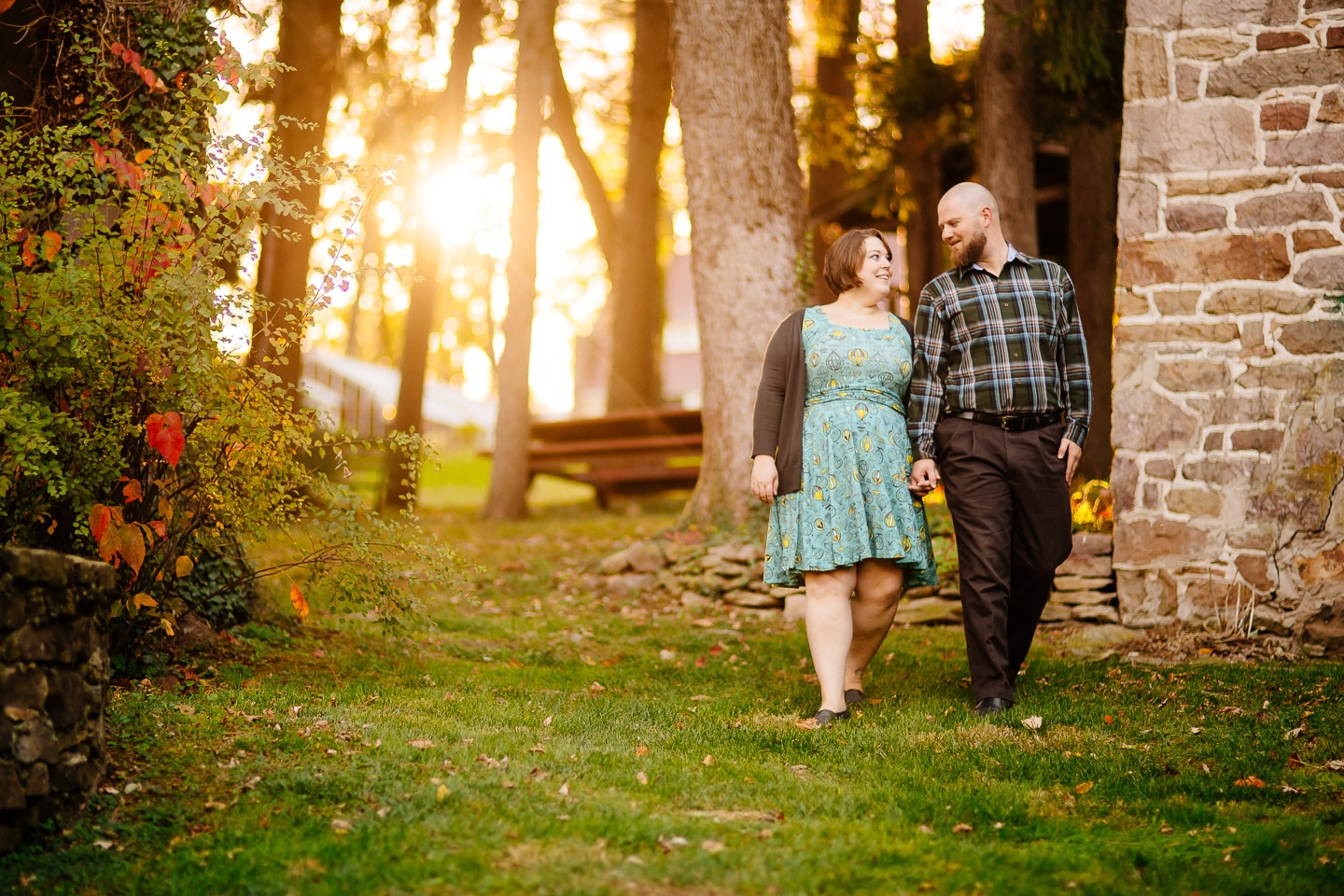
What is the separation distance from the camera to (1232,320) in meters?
5.92

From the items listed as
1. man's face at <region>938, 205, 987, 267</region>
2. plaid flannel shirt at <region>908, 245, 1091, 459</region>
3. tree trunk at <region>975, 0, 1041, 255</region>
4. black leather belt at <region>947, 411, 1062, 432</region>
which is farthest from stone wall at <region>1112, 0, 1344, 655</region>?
tree trunk at <region>975, 0, 1041, 255</region>

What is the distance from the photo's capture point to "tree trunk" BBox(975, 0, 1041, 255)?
32.3 ft

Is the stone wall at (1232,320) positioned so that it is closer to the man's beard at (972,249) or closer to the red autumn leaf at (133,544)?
the man's beard at (972,249)

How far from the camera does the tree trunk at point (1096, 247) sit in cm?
1041

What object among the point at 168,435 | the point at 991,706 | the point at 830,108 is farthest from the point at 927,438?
the point at 830,108

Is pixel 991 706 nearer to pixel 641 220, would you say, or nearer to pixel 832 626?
pixel 832 626

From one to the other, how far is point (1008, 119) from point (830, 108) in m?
3.84

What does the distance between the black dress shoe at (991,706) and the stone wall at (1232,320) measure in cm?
187

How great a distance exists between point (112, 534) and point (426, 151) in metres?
15.3

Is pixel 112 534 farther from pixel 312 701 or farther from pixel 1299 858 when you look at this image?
pixel 1299 858

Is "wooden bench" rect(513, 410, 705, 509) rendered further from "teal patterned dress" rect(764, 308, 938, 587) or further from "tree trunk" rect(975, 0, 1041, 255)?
"teal patterned dress" rect(764, 308, 938, 587)

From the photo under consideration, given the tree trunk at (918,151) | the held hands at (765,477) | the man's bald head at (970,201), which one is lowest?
the held hands at (765,477)

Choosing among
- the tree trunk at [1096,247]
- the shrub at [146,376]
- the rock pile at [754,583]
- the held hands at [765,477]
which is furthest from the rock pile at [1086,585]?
the tree trunk at [1096,247]

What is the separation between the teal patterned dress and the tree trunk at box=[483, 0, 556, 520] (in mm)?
7555
